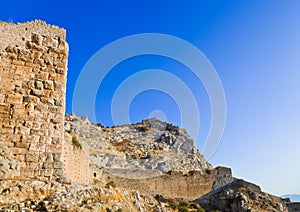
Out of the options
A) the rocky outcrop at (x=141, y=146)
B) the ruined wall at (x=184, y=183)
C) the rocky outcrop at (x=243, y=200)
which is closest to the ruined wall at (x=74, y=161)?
the ruined wall at (x=184, y=183)

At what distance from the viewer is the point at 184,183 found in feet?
107

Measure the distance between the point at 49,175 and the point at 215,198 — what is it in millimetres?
25671

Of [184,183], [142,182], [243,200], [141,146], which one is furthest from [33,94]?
[141,146]

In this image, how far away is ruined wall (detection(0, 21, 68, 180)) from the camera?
468 cm

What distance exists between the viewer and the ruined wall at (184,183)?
30.1 m

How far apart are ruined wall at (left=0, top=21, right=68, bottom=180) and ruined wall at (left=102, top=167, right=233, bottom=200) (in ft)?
78.0

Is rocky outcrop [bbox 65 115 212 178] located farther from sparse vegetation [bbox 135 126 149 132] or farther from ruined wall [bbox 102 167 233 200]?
ruined wall [bbox 102 167 233 200]

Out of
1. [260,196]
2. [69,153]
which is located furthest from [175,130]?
[69,153]

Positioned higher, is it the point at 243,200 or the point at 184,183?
the point at 184,183

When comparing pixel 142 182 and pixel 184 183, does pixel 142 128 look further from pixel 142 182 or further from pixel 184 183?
pixel 142 182

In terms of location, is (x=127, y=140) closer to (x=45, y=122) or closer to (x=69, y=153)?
(x=69, y=153)

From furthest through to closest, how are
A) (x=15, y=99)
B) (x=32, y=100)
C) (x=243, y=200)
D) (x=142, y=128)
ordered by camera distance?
(x=142, y=128), (x=243, y=200), (x=32, y=100), (x=15, y=99)

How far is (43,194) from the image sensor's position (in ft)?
13.5

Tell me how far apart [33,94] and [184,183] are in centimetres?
2958
